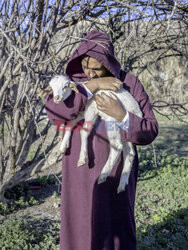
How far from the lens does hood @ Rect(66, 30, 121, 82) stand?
1519mm

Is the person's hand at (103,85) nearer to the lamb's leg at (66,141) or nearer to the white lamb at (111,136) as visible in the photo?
the white lamb at (111,136)

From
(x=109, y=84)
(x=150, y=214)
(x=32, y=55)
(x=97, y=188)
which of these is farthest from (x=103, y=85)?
(x=150, y=214)

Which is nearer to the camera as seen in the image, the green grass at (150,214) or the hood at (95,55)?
the hood at (95,55)

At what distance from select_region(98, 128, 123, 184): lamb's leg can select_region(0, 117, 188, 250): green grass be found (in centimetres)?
178

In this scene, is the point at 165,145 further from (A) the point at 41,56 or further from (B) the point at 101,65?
(B) the point at 101,65

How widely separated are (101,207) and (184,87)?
924cm

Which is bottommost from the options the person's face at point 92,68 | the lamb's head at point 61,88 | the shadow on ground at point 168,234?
the shadow on ground at point 168,234

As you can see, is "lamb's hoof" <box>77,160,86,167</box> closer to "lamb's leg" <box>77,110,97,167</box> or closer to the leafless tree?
"lamb's leg" <box>77,110,97,167</box>

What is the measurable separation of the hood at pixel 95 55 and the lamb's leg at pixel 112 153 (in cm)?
36

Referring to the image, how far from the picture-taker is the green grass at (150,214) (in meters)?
3.02

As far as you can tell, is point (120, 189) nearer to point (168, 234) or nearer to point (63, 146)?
point (63, 146)

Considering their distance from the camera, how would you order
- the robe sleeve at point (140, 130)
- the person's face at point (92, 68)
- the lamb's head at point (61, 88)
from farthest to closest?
the person's face at point (92, 68) → the robe sleeve at point (140, 130) → the lamb's head at point (61, 88)

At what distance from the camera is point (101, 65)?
60.9 inches

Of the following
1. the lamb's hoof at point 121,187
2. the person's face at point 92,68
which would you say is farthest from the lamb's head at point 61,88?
the lamb's hoof at point 121,187
